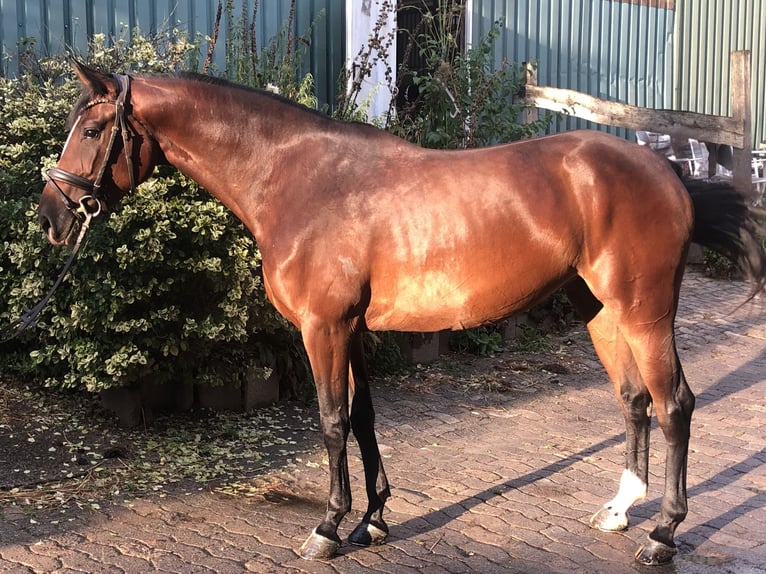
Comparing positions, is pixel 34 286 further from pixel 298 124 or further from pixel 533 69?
pixel 533 69

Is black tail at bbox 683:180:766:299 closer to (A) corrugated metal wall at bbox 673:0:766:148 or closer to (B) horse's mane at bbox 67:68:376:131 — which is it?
(B) horse's mane at bbox 67:68:376:131

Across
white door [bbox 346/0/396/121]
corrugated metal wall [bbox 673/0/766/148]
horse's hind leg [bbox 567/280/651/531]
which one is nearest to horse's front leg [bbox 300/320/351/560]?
horse's hind leg [bbox 567/280/651/531]

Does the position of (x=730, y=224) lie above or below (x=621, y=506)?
above

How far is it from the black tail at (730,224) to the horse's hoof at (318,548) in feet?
7.20

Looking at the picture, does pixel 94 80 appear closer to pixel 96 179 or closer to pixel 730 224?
pixel 96 179

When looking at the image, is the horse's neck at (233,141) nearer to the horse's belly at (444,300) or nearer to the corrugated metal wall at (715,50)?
the horse's belly at (444,300)

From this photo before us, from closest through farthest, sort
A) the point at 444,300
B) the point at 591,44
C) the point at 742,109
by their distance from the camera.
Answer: the point at 444,300 < the point at 742,109 < the point at 591,44

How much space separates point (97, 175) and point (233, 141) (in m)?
0.59

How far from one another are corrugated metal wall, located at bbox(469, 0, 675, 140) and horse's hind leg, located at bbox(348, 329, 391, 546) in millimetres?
6785

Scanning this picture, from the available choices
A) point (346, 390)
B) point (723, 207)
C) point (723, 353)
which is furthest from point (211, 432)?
point (723, 353)

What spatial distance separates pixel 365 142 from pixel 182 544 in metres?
2.00

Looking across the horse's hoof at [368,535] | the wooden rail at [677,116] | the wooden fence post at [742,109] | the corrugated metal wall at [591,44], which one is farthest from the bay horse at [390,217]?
the corrugated metal wall at [591,44]

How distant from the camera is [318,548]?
12.2 ft

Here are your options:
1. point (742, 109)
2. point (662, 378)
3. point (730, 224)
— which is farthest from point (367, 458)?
point (742, 109)
